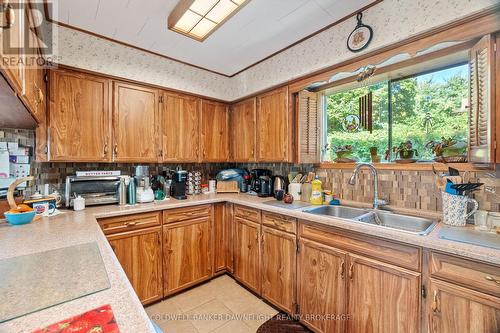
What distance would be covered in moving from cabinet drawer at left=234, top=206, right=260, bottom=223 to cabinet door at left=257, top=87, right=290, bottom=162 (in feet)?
2.05

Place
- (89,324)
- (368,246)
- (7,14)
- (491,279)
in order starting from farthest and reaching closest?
(368,246) < (491,279) < (7,14) < (89,324)

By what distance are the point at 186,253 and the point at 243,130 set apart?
1638mm

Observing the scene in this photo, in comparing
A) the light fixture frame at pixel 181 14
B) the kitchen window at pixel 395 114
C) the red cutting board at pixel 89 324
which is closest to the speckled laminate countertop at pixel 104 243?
the red cutting board at pixel 89 324

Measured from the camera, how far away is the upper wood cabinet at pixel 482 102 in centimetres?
125

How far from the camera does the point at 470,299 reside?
1.05 metres

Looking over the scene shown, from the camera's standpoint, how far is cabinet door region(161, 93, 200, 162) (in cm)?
255

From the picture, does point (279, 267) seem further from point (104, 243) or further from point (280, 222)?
point (104, 243)

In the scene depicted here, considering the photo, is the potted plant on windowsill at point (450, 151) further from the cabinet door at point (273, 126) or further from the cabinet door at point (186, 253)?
the cabinet door at point (186, 253)

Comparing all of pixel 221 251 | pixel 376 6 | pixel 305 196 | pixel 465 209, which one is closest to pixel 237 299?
pixel 221 251

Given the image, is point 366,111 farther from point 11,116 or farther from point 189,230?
point 11,116

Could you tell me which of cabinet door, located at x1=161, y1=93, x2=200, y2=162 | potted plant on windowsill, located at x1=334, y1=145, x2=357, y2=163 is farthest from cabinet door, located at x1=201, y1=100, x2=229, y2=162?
potted plant on windowsill, located at x1=334, y1=145, x2=357, y2=163

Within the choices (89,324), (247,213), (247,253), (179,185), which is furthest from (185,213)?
(89,324)

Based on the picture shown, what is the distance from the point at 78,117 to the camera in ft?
6.62

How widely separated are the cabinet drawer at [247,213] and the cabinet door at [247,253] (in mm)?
43
